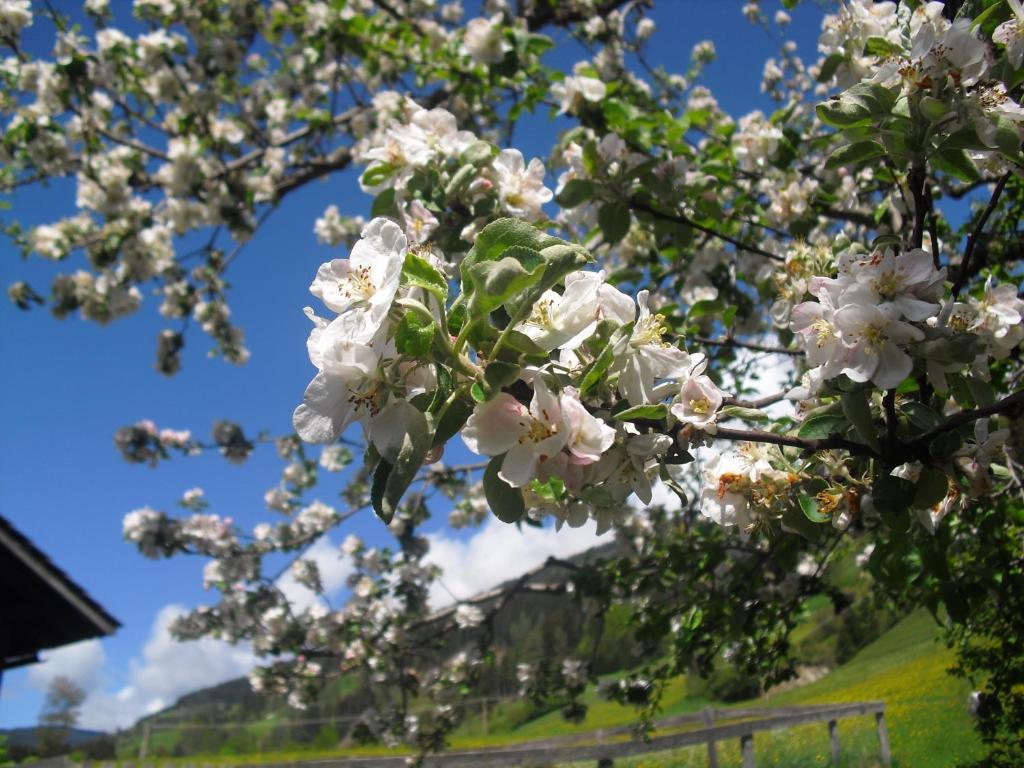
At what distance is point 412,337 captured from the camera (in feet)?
2.68

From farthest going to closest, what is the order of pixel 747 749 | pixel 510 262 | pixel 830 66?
pixel 747 749, pixel 830 66, pixel 510 262

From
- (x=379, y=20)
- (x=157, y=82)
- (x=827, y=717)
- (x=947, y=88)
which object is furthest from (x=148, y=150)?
(x=827, y=717)

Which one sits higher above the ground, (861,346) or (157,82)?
(157,82)

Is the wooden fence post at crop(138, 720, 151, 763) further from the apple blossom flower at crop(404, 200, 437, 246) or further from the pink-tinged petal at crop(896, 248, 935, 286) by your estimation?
the pink-tinged petal at crop(896, 248, 935, 286)

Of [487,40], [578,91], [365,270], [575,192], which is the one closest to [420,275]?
[365,270]

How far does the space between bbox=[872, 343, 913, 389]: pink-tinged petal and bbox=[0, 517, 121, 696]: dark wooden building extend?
6.96 m

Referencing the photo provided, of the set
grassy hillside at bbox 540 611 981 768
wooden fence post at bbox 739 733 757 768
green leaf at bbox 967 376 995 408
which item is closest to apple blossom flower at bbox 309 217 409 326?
green leaf at bbox 967 376 995 408

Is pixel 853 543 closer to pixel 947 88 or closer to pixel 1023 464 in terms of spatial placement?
pixel 1023 464

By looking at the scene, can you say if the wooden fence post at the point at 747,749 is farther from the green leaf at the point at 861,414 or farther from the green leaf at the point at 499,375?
the green leaf at the point at 499,375

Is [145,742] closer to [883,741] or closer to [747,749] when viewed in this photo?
[747,749]

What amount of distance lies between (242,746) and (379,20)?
1905 cm

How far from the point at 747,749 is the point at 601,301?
14.0ft

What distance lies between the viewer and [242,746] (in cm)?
1820

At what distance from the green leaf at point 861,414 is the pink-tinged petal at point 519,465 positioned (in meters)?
0.51
